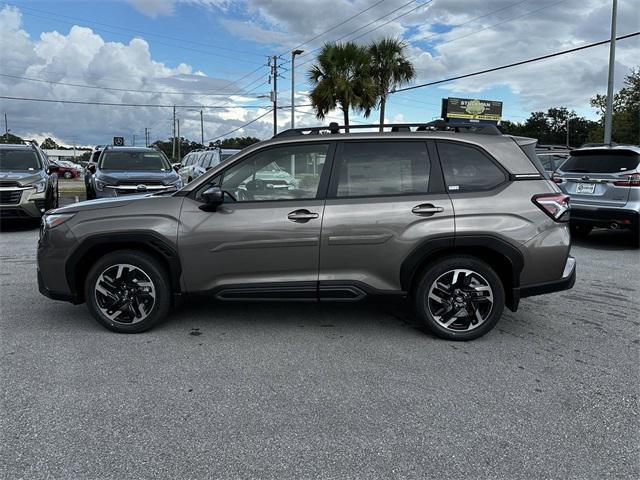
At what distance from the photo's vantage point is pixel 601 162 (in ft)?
29.8

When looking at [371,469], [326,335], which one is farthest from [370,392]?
[326,335]

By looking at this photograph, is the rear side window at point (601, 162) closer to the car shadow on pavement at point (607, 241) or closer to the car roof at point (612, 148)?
the car roof at point (612, 148)

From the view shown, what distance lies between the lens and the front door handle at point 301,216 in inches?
166

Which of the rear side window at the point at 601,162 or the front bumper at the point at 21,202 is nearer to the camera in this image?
the rear side window at the point at 601,162

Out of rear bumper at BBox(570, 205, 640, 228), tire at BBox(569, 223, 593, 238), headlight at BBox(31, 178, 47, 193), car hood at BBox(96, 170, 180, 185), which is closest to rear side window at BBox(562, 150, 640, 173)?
rear bumper at BBox(570, 205, 640, 228)

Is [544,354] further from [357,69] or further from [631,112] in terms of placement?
[631,112]

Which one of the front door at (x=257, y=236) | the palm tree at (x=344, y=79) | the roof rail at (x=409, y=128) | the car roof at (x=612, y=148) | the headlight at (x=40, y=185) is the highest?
the palm tree at (x=344, y=79)

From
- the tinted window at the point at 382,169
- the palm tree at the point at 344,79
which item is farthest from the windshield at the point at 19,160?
the palm tree at the point at 344,79

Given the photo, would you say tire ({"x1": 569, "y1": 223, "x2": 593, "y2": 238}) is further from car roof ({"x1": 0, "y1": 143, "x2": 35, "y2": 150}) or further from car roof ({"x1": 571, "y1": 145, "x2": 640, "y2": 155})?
car roof ({"x1": 0, "y1": 143, "x2": 35, "y2": 150})

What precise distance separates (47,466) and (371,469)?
1.63 metres

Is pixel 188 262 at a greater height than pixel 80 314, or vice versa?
pixel 188 262

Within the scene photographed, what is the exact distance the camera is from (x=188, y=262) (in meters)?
4.30

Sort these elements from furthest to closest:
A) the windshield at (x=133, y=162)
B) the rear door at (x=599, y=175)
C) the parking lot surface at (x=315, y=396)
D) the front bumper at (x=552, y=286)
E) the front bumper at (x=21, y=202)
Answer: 1. the windshield at (x=133, y=162)
2. the front bumper at (x=21, y=202)
3. the rear door at (x=599, y=175)
4. the front bumper at (x=552, y=286)
5. the parking lot surface at (x=315, y=396)

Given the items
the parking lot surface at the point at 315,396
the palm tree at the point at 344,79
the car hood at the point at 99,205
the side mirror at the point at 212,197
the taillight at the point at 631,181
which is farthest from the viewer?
the palm tree at the point at 344,79
